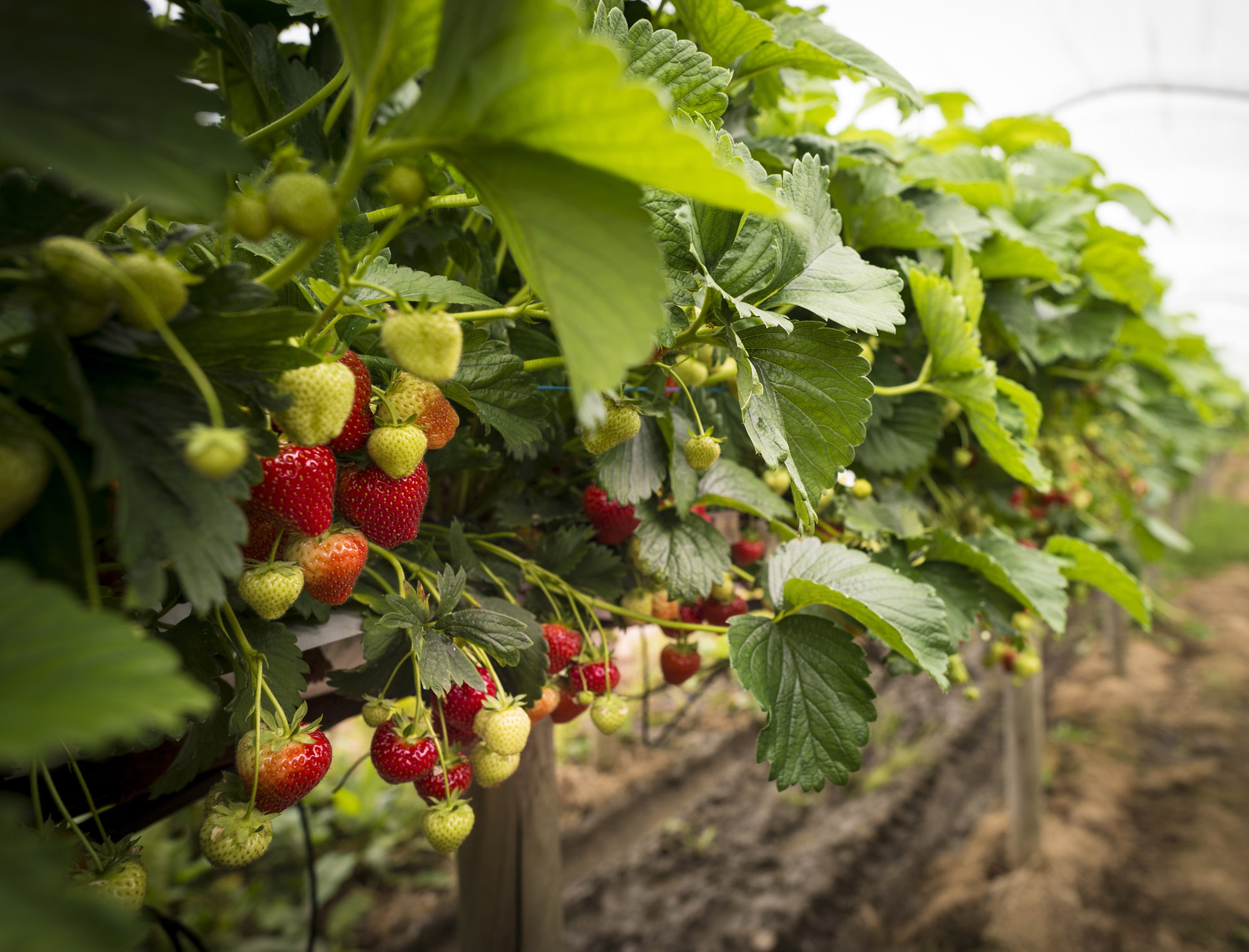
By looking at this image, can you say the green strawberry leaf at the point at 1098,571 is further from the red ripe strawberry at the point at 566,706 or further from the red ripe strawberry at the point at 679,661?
the red ripe strawberry at the point at 566,706

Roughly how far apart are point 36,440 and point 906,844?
344 centimetres

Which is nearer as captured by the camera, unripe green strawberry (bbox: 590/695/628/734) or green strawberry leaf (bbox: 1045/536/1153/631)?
unripe green strawberry (bbox: 590/695/628/734)

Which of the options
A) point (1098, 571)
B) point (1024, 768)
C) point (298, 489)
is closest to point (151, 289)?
point (298, 489)

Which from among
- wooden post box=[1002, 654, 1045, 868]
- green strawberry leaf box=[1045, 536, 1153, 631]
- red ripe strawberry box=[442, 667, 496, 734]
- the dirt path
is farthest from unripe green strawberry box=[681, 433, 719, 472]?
wooden post box=[1002, 654, 1045, 868]

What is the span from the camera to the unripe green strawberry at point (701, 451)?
19.4 inches

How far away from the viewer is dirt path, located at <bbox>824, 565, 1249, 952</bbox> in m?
2.55

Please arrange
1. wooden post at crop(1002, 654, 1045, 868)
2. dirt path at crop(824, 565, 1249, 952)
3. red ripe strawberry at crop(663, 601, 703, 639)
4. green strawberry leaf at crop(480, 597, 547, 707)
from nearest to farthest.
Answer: green strawberry leaf at crop(480, 597, 547, 707) < red ripe strawberry at crop(663, 601, 703, 639) < dirt path at crop(824, 565, 1249, 952) < wooden post at crop(1002, 654, 1045, 868)

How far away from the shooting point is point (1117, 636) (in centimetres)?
454

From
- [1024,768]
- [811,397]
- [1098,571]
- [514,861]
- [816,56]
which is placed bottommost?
[1024,768]

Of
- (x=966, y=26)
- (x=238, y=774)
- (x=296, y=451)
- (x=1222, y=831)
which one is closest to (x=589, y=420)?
(x=296, y=451)

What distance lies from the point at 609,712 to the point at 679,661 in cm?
16

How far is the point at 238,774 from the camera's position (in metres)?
0.40

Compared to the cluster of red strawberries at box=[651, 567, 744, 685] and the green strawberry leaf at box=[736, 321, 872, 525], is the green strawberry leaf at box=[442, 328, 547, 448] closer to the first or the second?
the green strawberry leaf at box=[736, 321, 872, 525]

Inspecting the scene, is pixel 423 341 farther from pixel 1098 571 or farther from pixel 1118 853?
pixel 1118 853
